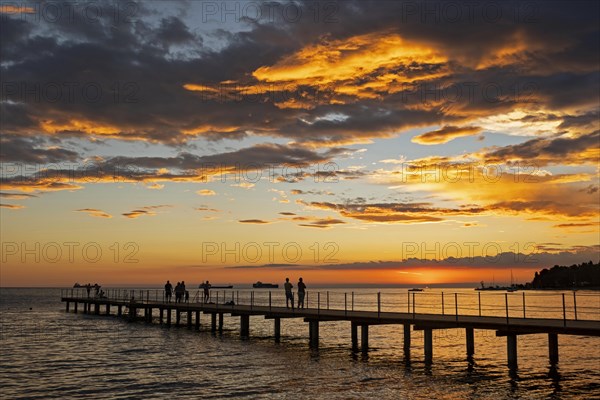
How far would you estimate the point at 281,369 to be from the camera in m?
31.2

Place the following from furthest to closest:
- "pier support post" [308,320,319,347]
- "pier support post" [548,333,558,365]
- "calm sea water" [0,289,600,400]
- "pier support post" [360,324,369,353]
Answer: "pier support post" [308,320,319,347], "pier support post" [360,324,369,353], "pier support post" [548,333,558,365], "calm sea water" [0,289,600,400]

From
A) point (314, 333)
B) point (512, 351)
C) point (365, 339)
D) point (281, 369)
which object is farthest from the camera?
point (314, 333)

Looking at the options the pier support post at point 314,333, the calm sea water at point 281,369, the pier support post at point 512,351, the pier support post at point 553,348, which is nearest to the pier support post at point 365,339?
the calm sea water at point 281,369

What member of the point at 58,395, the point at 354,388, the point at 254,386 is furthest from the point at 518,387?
the point at 58,395

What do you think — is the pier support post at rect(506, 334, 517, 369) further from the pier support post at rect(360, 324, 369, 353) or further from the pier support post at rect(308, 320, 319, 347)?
the pier support post at rect(308, 320, 319, 347)

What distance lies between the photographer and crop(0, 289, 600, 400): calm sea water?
25.3 metres

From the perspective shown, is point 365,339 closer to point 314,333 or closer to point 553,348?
point 314,333

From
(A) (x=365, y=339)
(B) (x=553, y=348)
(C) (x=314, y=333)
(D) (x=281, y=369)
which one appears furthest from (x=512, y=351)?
(C) (x=314, y=333)

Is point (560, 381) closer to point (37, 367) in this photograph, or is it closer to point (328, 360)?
point (328, 360)

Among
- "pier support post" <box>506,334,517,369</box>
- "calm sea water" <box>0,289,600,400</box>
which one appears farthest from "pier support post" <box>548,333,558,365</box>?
"pier support post" <box>506,334,517,369</box>

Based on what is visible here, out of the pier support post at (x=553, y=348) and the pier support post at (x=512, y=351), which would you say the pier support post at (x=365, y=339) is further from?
the pier support post at (x=553, y=348)

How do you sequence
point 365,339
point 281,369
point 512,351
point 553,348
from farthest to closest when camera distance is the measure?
point 365,339 → point 553,348 → point 281,369 → point 512,351

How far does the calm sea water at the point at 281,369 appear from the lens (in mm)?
25344

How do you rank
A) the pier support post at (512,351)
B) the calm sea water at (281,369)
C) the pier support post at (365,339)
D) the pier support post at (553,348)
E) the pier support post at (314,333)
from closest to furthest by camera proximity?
the calm sea water at (281,369), the pier support post at (512,351), the pier support post at (553,348), the pier support post at (365,339), the pier support post at (314,333)
